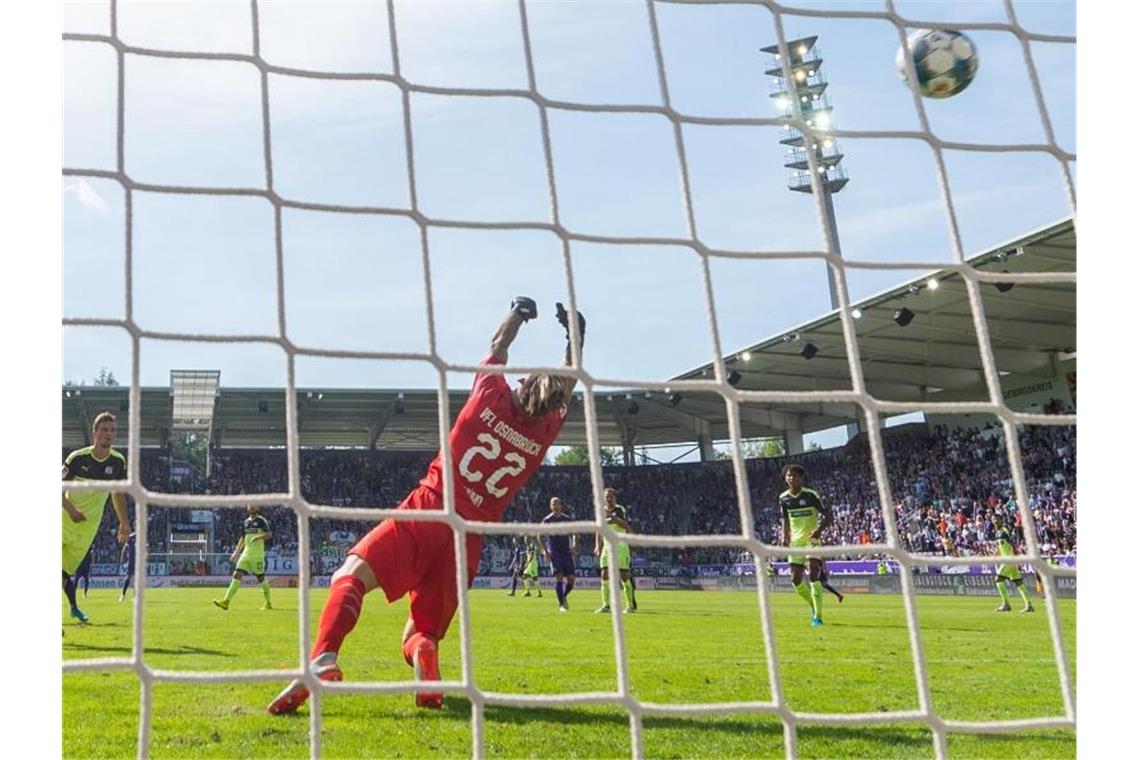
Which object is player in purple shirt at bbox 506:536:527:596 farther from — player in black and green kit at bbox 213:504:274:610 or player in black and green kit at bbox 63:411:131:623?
player in black and green kit at bbox 63:411:131:623

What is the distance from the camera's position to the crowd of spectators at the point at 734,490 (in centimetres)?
2177

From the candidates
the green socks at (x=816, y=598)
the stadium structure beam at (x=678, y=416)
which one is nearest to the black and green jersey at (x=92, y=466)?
the green socks at (x=816, y=598)

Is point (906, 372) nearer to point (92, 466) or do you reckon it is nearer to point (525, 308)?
point (92, 466)

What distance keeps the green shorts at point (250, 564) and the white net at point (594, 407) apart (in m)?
9.26

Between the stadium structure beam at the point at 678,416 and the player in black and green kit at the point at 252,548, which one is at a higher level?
the stadium structure beam at the point at 678,416

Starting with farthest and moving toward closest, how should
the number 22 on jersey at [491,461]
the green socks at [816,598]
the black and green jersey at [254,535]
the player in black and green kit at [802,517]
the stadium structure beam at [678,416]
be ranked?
the stadium structure beam at [678,416] < the black and green jersey at [254,535] < the green socks at [816,598] < the player in black and green kit at [802,517] < the number 22 on jersey at [491,461]

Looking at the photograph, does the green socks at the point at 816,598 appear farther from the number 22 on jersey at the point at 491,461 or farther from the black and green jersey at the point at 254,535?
the black and green jersey at the point at 254,535

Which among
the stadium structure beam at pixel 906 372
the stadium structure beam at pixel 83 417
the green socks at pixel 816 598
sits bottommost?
the green socks at pixel 816 598

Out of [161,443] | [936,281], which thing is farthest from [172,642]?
[161,443]

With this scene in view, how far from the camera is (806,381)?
26.2 m

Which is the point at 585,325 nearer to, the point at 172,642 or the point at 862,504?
the point at 172,642

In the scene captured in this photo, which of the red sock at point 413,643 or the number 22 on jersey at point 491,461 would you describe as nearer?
the red sock at point 413,643

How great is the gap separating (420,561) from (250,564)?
29.2 ft
